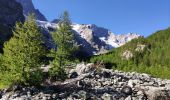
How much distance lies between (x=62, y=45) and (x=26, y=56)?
761 centimetres

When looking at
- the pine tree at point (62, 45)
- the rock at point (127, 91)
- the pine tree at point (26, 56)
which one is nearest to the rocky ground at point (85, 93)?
the rock at point (127, 91)

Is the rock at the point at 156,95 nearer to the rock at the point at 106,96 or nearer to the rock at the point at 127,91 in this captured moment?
the rock at the point at 127,91

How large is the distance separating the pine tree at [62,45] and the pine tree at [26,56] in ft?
15.7

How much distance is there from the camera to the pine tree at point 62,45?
52.8 meters

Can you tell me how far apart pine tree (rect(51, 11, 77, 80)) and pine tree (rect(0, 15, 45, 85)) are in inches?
188

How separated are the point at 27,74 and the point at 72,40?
31.3 feet

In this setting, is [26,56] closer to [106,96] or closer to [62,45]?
[62,45]

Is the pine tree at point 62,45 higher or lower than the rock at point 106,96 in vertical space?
higher

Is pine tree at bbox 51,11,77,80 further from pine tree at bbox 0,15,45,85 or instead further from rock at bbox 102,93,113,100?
rock at bbox 102,93,113,100

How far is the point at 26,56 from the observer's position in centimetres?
4656

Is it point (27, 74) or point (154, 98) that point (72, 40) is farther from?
point (154, 98)

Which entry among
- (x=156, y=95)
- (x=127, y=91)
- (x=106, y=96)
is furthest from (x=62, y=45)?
(x=156, y=95)

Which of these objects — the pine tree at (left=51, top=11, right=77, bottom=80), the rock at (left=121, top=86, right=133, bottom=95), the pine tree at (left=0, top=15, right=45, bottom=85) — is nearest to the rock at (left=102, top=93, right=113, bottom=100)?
the rock at (left=121, top=86, right=133, bottom=95)

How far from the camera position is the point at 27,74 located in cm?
4638
